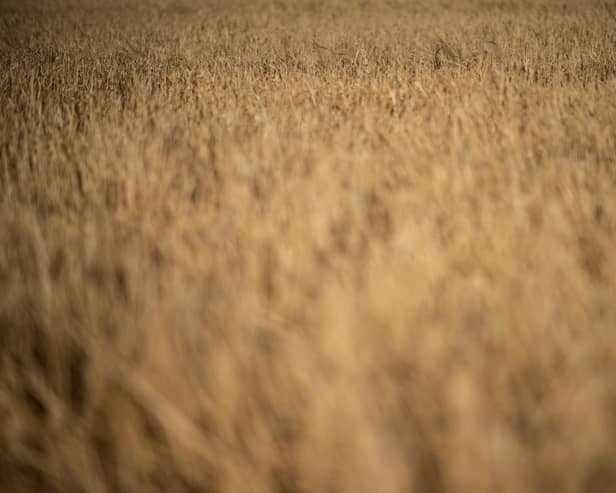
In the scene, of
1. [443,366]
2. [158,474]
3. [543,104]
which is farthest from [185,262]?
[543,104]

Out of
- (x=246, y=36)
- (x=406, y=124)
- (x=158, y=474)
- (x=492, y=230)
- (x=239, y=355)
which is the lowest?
(x=158, y=474)

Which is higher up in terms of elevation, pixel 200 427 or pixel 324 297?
pixel 324 297

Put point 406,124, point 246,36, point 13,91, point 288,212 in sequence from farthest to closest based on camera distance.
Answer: point 246,36 → point 13,91 → point 406,124 → point 288,212

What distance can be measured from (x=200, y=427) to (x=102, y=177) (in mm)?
1121

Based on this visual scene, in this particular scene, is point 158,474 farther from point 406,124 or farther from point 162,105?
point 162,105

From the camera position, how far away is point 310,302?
0.89 metres

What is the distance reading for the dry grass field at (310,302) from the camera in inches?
25.1

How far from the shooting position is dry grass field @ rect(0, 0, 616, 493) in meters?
0.64

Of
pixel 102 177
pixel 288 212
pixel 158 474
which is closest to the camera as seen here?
pixel 158 474

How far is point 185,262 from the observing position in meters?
1.02

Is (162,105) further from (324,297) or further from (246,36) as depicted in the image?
(246,36)

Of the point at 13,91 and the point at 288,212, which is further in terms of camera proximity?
the point at 13,91

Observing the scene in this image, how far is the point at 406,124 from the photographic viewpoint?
2088 mm

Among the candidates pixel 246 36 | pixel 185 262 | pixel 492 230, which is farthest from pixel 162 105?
pixel 246 36
